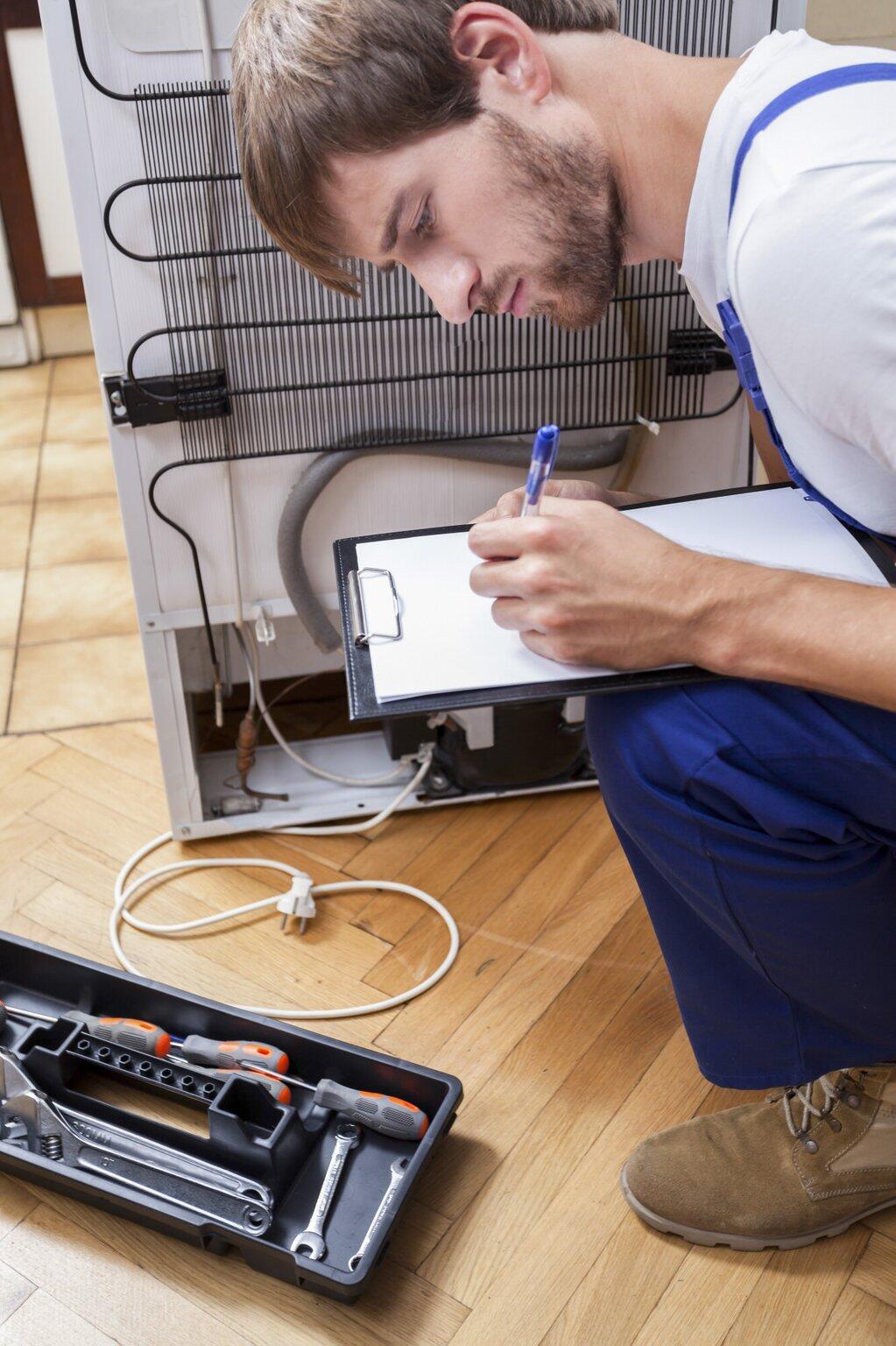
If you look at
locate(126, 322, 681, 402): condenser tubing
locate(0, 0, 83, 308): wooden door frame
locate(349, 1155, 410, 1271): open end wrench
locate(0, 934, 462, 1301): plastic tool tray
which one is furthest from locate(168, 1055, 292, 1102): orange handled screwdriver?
locate(0, 0, 83, 308): wooden door frame

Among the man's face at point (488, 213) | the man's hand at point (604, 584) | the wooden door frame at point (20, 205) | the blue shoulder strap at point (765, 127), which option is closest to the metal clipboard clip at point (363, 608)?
the man's hand at point (604, 584)

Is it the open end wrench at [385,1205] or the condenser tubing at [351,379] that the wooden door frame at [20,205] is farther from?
the open end wrench at [385,1205]

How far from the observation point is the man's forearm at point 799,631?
0.76m

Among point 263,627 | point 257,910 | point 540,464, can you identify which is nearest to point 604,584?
point 540,464

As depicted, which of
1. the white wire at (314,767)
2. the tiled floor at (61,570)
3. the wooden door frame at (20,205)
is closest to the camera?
the white wire at (314,767)

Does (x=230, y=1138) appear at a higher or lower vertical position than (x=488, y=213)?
lower

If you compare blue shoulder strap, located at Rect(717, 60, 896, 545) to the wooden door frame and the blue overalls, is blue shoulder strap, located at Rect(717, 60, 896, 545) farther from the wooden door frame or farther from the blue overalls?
the wooden door frame

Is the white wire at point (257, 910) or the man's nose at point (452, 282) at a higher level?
the man's nose at point (452, 282)

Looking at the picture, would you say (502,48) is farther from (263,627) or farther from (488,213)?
(263,627)

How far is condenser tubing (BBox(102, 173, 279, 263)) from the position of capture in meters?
1.05

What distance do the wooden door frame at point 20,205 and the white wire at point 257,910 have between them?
6.05ft

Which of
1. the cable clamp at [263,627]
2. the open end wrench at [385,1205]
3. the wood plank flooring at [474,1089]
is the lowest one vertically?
the wood plank flooring at [474,1089]

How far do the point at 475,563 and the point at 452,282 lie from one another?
0.22 meters

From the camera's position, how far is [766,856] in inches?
32.8
